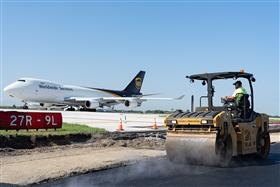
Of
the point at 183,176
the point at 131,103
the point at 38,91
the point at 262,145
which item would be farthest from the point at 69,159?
the point at 131,103

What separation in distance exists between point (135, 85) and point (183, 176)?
6671 centimetres

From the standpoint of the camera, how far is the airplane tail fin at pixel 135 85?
75062 mm

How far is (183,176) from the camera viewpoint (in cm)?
884

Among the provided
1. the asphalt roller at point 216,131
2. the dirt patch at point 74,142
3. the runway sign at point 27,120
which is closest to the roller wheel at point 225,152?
the asphalt roller at point 216,131

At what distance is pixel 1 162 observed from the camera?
1037cm

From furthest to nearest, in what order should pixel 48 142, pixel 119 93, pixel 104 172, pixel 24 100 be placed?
pixel 119 93 < pixel 24 100 < pixel 48 142 < pixel 104 172

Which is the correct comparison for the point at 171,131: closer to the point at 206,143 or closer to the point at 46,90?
the point at 206,143

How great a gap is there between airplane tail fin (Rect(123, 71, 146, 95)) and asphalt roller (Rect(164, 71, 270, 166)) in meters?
63.7

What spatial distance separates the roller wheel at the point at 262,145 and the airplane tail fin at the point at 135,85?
2494 inches

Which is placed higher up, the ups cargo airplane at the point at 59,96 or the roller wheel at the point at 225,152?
the ups cargo airplane at the point at 59,96

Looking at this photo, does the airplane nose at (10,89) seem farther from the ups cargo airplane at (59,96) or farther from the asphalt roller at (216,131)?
the asphalt roller at (216,131)

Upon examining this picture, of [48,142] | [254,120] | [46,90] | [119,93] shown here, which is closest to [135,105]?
[46,90]

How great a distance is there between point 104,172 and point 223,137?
117 inches

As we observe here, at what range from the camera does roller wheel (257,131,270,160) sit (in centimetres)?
1136
